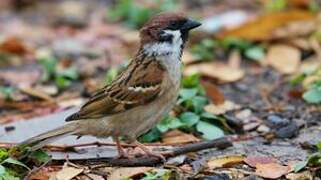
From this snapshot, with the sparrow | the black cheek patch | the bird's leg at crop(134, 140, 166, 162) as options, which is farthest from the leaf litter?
the black cheek patch

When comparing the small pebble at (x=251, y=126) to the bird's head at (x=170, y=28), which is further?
the small pebble at (x=251, y=126)

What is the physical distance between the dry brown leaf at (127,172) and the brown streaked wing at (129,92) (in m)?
0.40

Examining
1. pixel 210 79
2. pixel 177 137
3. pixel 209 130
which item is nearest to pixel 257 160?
pixel 209 130

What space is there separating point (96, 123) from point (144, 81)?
0.40 m

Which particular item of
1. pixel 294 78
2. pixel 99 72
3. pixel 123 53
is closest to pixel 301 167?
pixel 294 78

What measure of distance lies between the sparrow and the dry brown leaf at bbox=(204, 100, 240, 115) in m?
0.80

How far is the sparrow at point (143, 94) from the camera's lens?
16.6 ft

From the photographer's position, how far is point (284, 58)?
7223 mm

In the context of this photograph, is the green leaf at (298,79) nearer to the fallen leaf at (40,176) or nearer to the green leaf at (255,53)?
the green leaf at (255,53)

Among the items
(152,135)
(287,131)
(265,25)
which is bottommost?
(287,131)

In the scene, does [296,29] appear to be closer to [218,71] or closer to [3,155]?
[218,71]

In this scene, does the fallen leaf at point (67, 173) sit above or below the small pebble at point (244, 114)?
below

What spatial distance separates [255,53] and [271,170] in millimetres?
2631

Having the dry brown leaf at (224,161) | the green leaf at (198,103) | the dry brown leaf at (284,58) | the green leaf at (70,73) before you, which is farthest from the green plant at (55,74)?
the dry brown leaf at (224,161)
